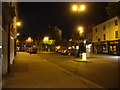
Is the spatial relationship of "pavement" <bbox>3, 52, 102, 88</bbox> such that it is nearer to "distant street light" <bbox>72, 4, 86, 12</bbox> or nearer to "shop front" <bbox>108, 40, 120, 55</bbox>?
"distant street light" <bbox>72, 4, 86, 12</bbox>

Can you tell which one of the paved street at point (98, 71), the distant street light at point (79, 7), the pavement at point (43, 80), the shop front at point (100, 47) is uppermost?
the distant street light at point (79, 7)

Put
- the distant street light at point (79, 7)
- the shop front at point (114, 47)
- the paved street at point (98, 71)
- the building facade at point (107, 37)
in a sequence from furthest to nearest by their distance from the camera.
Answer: the building facade at point (107, 37) < the shop front at point (114, 47) < the distant street light at point (79, 7) < the paved street at point (98, 71)

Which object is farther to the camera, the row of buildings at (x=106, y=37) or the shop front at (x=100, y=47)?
the shop front at (x=100, y=47)

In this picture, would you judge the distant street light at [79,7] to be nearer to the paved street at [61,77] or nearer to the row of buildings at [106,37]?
the paved street at [61,77]

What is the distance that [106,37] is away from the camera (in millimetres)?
43812

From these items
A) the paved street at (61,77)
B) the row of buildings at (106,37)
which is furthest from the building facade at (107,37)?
the paved street at (61,77)

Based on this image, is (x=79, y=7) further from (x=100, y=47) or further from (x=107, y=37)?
(x=100, y=47)

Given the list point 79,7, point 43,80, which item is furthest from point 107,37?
point 43,80

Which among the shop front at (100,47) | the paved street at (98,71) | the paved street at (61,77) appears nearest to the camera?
the paved street at (61,77)

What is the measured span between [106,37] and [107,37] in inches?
23.6

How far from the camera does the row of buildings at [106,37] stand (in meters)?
38.6

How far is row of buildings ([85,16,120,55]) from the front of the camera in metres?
38.6

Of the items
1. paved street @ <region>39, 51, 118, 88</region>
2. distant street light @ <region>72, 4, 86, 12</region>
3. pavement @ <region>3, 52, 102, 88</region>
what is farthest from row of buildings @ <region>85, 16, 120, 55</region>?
pavement @ <region>3, 52, 102, 88</region>

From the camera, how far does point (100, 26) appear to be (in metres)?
47.2
